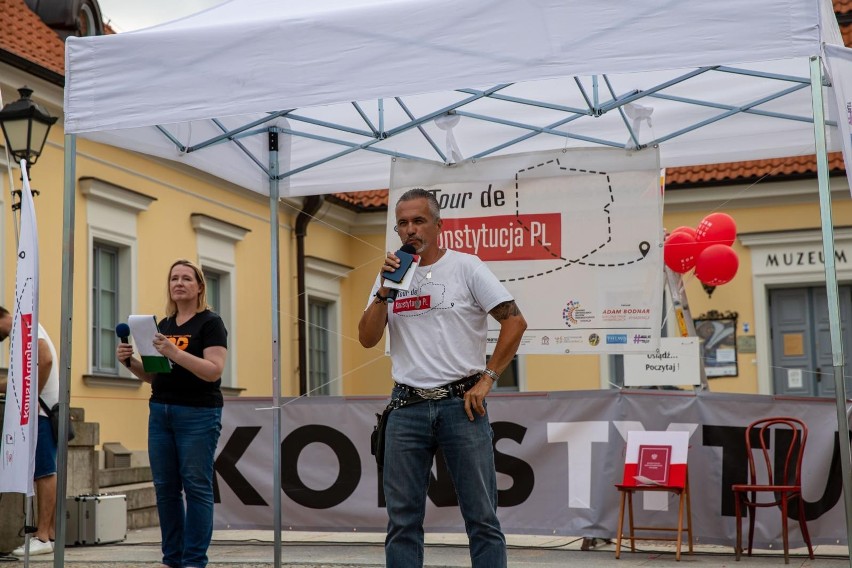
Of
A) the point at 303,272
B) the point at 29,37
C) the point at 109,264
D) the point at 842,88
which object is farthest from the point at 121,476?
the point at 842,88

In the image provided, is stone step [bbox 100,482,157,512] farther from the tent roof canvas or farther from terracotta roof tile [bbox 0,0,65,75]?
the tent roof canvas

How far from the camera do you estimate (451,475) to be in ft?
15.0

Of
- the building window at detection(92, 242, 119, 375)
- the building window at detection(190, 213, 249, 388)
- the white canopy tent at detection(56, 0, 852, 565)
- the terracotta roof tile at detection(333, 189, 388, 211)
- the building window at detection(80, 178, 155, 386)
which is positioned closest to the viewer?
the white canopy tent at detection(56, 0, 852, 565)

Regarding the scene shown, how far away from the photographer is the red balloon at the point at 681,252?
11.0 m

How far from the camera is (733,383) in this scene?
61.9 feet

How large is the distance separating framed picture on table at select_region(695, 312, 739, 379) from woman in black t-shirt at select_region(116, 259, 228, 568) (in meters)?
14.1

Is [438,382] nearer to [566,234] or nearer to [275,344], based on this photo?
[275,344]

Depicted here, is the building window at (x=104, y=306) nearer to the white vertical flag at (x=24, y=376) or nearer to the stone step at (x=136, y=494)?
the stone step at (x=136, y=494)

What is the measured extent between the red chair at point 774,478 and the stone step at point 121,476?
7096 mm

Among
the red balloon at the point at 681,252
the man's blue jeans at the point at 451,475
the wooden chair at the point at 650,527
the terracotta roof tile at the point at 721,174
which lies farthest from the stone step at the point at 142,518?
the terracotta roof tile at the point at 721,174

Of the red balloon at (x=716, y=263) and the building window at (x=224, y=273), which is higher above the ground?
the building window at (x=224, y=273)

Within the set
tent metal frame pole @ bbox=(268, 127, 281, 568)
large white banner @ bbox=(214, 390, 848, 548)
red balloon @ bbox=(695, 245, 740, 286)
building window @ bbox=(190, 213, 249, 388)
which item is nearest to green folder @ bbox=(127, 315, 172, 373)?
tent metal frame pole @ bbox=(268, 127, 281, 568)

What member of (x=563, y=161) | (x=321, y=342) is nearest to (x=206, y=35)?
(x=563, y=161)

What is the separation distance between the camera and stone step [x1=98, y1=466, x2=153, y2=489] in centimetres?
1257
